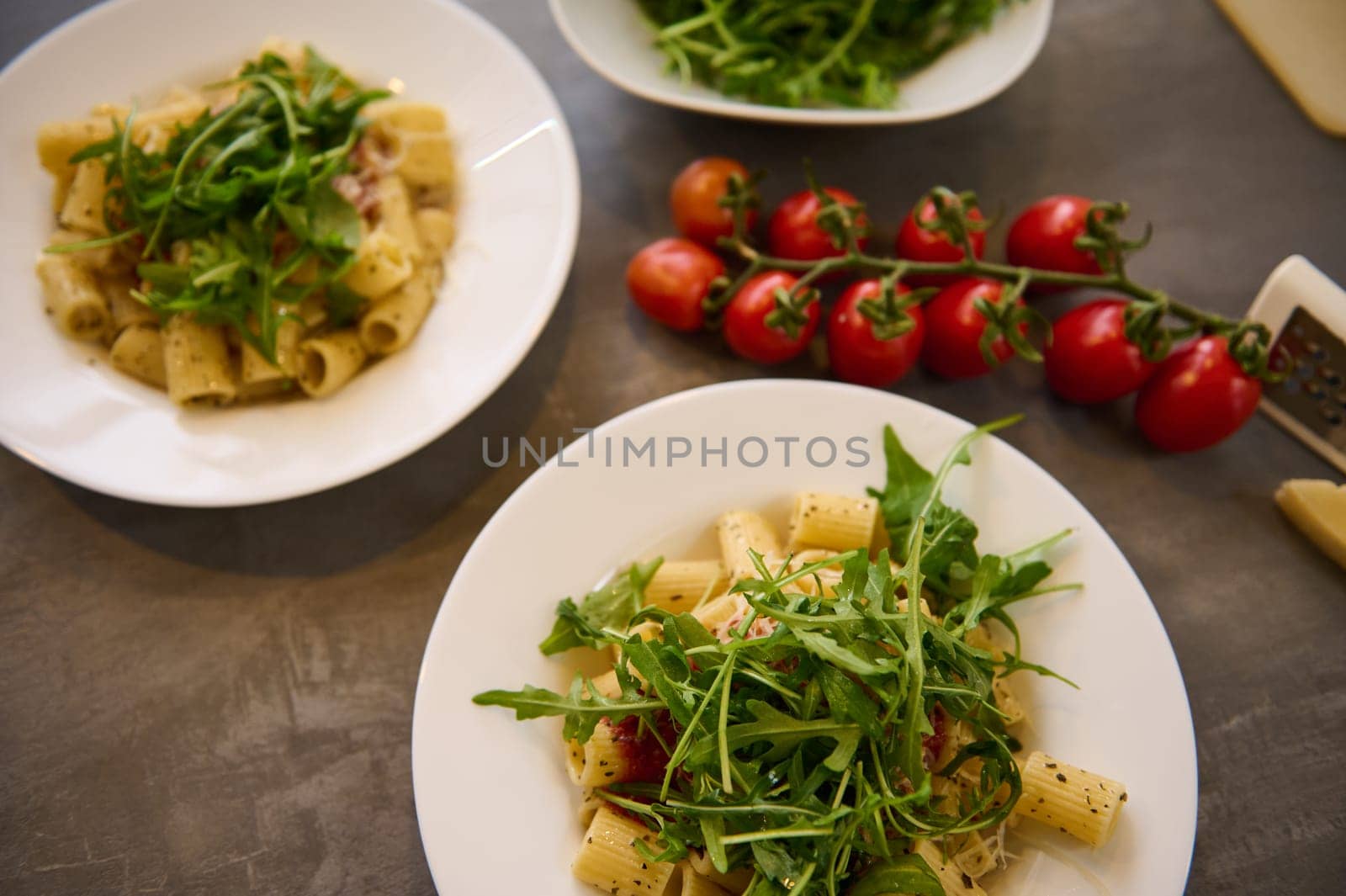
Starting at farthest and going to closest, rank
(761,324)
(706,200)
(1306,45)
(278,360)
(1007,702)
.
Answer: (1306,45) < (706,200) < (761,324) < (278,360) < (1007,702)

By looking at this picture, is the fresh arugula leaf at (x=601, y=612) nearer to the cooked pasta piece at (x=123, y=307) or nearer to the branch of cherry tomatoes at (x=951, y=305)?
the branch of cherry tomatoes at (x=951, y=305)

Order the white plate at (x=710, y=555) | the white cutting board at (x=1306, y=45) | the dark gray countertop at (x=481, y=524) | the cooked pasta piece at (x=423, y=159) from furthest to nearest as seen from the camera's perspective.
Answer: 1. the white cutting board at (x=1306, y=45)
2. the cooked pasta piece at (x=423, y=159)
3. the dark gray countertop at (x=481, y=524)
4. the white plate at (x=710, y=555)

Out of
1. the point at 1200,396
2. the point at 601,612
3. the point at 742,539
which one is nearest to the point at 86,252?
the point at 601,612

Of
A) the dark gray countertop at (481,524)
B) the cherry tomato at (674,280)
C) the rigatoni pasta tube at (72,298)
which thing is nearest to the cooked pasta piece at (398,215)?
the dark gray countertop at (481,524)

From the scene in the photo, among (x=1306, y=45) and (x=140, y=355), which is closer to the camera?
(x=140, y=355)

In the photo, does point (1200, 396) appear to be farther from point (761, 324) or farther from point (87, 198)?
point (87, 198)

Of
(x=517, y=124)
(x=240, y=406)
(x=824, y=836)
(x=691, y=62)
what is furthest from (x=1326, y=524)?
(x=240, y=406)

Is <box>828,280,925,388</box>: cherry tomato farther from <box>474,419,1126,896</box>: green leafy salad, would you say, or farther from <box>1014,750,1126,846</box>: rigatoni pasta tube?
<box>1014,750,1126,846</box>: rigatoni pasta tube
